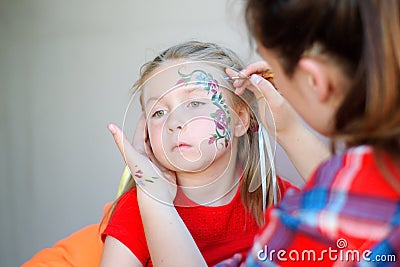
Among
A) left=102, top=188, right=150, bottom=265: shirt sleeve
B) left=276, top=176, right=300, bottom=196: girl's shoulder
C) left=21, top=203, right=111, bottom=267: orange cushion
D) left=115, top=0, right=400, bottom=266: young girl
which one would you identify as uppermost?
left=115, top=0, right=400, bottom=266: young girl

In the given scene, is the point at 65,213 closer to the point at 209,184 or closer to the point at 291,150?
the point at 209,184

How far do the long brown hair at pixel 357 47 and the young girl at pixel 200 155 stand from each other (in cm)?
42

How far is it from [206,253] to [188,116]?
25 cm

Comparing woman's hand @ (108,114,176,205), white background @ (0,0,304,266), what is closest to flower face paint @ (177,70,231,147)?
woman's hand @ (108,114,176,205)

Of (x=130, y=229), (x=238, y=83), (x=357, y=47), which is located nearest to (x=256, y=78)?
(x=238, y=83)

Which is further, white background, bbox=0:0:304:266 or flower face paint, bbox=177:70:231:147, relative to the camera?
white background, bbox=0:0:304:266

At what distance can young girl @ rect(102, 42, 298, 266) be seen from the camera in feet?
3.30

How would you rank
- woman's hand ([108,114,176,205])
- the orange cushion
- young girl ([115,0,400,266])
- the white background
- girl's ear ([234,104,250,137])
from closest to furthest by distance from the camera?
young girl ([115,0,400,266]), woman's hand ([108,114,176,205]), girl's ear ([234,104,250,137]), the orange cushion, the white background

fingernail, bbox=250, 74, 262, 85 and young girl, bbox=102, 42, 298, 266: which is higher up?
fingernail, bbox=250, 74, 262, 85

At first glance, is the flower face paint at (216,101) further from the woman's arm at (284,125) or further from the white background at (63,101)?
the white background at (63,101)

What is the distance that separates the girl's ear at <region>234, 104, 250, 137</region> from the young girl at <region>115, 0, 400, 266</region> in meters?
0.43

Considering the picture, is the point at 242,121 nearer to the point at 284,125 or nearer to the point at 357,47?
the point at 284,125

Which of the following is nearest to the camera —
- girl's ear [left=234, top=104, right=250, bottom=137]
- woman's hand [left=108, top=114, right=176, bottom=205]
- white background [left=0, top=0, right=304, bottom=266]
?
woman's hand [left=108, top=114, right=176, bottom=205]

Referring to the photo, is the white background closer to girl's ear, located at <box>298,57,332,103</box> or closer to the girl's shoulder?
the girl's shoulder
